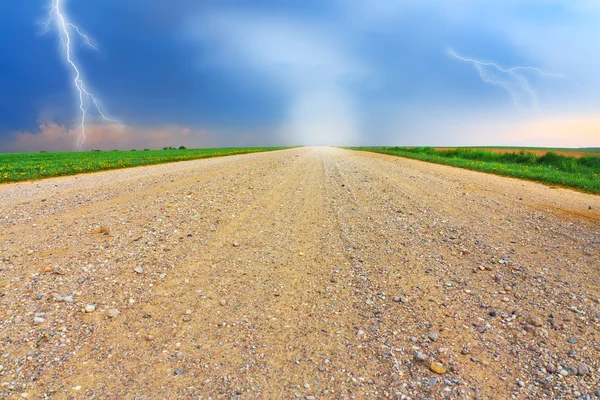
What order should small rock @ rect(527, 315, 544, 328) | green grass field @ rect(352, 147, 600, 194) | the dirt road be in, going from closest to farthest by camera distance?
the dirt road, small rock @ rect(527, 315, 544, 328), green grass field @ rect(352, 147, 600, 194)

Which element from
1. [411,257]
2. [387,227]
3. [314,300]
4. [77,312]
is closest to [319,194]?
[387,227]

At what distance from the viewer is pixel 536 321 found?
3424mm

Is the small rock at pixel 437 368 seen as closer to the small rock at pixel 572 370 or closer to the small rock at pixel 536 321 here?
the small rock at pixel 572 370

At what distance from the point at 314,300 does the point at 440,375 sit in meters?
1.60

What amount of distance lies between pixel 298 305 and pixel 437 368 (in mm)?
1616

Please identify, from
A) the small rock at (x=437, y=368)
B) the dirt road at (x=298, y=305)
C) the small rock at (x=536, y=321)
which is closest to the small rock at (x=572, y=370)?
the dirt road at (x=298, y=305)

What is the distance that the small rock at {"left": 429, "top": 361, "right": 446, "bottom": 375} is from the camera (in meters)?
2.77

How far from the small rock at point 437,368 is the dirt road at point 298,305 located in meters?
0.03

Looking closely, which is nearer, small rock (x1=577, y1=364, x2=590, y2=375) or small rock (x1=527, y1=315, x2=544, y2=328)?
small rock (x1=577, y1=364, x2=590, y2=375)

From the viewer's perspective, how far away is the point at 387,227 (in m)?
6.66

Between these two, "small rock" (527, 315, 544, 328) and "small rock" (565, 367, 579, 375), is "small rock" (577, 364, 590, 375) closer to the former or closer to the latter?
"small rock" (565, 367, 579, 375)

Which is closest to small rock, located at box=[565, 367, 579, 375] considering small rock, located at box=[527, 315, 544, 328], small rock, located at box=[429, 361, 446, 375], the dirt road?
the dirt road

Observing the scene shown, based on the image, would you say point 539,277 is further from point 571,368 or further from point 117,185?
point 117,185

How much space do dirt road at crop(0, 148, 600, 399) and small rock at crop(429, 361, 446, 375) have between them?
1.3 inches
